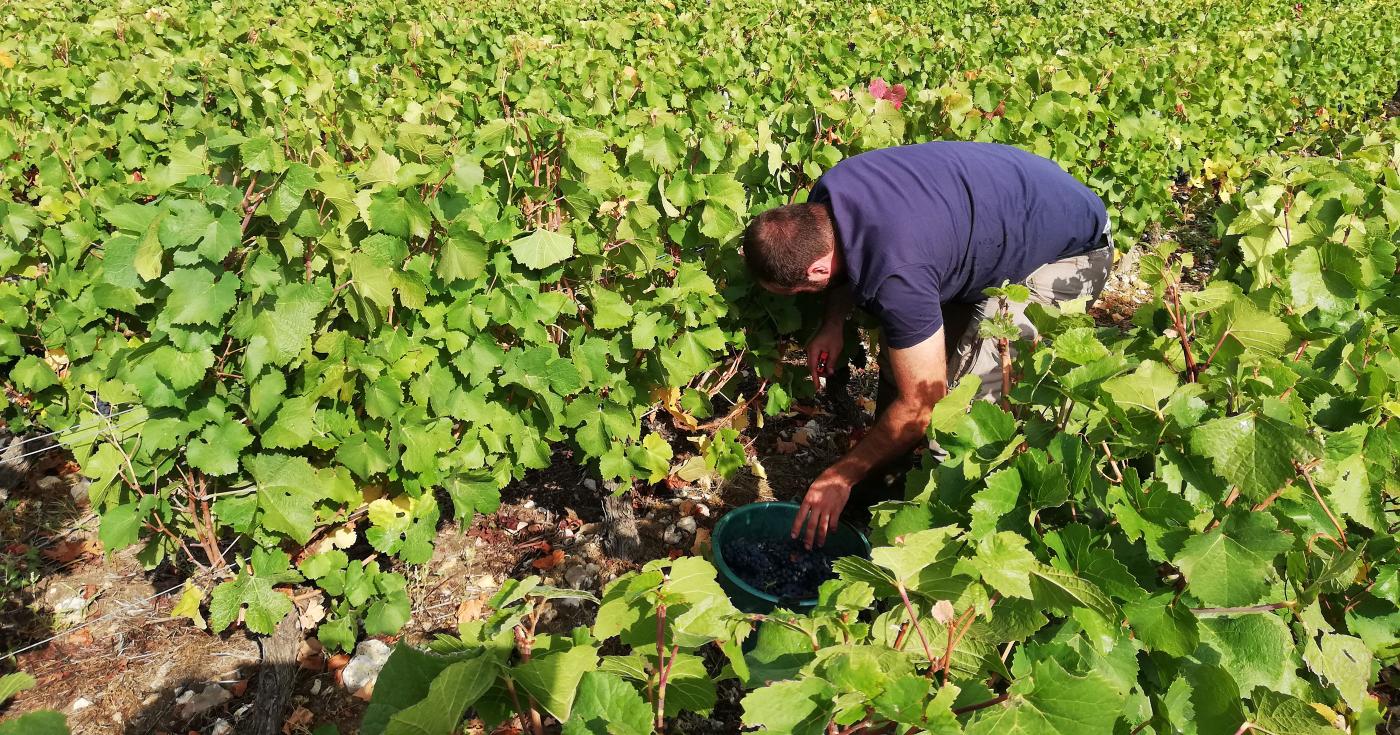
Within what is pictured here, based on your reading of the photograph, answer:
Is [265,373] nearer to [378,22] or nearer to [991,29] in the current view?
[378,22]

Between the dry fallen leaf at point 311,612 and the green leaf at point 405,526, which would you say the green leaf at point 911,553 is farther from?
the dry fallen leaf at point 311,612

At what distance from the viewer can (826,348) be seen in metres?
3.52

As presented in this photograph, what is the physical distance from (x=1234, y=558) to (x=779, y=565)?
6.23 feet

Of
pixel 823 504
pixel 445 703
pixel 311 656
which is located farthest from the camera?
pixel 311 656

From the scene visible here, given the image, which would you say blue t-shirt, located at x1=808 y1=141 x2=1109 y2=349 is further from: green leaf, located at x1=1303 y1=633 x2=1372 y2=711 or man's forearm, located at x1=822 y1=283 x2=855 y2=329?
green leaf, located at x1=1303 y1=633 x2=1372 y2=711

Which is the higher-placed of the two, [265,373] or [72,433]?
[265,373]

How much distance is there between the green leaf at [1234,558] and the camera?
1308 millimetres

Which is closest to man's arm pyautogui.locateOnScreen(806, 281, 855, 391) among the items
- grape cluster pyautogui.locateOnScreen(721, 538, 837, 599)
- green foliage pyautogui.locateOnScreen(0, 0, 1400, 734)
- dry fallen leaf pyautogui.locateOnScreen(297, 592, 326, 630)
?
green foliage pyautogui.locateOnScreen(0, 0, 1400, 734)

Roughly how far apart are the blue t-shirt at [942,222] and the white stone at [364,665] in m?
2.10

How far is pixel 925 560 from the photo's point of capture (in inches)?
52.4

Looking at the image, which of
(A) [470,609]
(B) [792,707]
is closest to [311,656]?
(A) [470,609]

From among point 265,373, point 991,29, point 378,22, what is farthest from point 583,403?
point 991,29

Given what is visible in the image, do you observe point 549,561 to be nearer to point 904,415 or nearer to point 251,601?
point 251,601

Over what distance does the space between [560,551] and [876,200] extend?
190 cm
